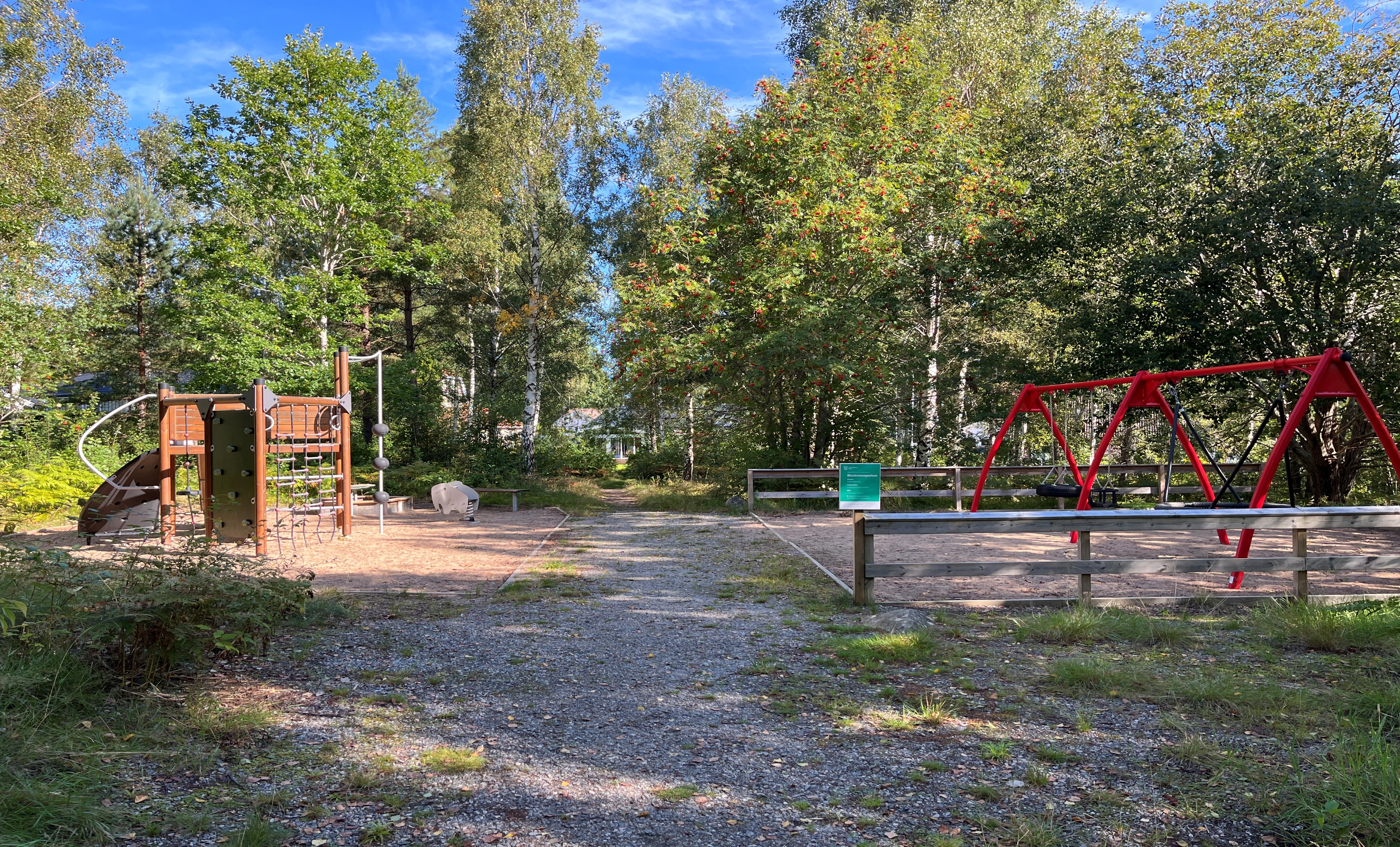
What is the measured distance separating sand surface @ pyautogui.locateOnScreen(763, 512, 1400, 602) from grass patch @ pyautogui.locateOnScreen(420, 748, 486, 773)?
4182 mm

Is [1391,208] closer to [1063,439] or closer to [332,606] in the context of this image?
[1063,439]

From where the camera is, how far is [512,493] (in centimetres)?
1578

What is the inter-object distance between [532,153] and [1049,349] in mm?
13296

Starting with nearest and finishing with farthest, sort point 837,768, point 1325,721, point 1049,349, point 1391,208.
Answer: point 837,768, point 1325,721, point 1391,208, point 1049,349

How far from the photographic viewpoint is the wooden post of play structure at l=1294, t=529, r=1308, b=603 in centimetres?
602

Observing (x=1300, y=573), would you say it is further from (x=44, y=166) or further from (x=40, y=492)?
(x=44, y=166)

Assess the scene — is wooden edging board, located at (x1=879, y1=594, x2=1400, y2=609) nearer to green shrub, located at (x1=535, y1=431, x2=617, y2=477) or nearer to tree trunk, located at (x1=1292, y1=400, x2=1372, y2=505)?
tree trunk, located at (x1=1292, y1=400, x2=1372, y2=505)

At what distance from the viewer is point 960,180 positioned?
52.4 feet

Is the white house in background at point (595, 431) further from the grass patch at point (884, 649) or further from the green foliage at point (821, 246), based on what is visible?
the grass patch at point (884, 649)

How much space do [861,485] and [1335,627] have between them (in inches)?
137

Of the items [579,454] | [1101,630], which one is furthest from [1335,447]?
[579,454]

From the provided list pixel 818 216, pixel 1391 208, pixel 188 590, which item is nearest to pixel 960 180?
pixel 818 216

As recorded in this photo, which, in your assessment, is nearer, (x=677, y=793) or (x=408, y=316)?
(x=677, y=793)

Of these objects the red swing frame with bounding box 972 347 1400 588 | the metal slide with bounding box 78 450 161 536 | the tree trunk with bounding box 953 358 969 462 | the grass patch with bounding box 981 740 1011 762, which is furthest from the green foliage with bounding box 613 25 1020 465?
the grass patch with bounding box 981 740 1011 762
